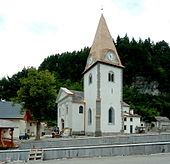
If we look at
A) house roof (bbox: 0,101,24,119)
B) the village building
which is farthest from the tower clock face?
house roof (bbox: 0,101,24,119)

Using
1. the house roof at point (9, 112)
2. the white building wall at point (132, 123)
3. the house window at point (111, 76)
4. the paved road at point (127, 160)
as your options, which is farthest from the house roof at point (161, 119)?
the paved road at point (127, 160)

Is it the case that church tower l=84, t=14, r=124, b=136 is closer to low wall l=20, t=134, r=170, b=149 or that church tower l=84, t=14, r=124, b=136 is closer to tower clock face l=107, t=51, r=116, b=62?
tower clock face l=107, t=51, r=116, b=62

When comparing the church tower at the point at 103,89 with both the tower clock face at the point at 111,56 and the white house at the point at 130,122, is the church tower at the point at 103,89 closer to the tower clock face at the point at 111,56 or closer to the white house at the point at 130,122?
the tower clock face at the point at 111,56

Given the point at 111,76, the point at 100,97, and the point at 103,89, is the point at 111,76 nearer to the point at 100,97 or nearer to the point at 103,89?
the point at 103,89

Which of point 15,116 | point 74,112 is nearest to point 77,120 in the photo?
point 74,112

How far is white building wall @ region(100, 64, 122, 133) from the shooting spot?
134 feet

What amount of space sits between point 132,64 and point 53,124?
109 ft

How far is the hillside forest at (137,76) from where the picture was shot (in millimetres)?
78688

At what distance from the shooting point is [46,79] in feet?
113

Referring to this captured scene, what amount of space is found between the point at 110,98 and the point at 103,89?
180 centimetres

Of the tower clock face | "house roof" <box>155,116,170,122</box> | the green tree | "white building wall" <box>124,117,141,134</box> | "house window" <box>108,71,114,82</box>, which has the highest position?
the tower clock face

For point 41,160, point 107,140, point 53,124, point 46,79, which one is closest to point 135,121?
point 53,124

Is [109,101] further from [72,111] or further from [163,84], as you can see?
[163,84]

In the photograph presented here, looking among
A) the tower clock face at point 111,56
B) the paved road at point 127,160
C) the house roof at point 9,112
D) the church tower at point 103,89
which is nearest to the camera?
the paved road at point 127,160
